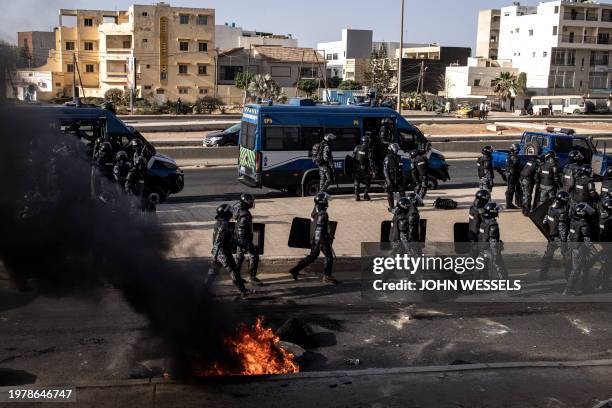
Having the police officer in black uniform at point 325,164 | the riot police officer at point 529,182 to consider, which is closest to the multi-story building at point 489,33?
the riot police officer at point 529,182

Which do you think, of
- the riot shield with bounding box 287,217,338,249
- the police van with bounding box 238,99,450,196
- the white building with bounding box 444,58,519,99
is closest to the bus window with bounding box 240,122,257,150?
the police van with bounding box 238,99,450,196

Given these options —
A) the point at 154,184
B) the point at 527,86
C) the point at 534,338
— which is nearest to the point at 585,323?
the point at 534,338

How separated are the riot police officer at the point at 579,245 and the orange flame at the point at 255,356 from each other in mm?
5552

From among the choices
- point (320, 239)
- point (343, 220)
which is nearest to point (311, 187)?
point (343, 220)

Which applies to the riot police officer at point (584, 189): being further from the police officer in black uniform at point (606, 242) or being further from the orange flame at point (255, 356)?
the orange flame at point (255, 356)

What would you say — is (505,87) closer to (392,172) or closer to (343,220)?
(392,172)

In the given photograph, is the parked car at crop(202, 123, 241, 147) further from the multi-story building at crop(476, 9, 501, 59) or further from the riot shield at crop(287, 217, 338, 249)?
the multi-story building at crop(476, 9, 501, 59)

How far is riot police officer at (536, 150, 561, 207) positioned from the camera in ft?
52.6

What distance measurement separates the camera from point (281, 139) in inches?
709

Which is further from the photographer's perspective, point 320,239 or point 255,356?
point 320,239

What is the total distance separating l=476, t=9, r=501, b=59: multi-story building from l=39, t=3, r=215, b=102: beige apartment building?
48.0 metres

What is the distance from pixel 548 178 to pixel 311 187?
5.97 metres

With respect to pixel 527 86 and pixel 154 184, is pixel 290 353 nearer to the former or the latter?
pixel 154 184

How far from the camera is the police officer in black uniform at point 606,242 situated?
11741mm
